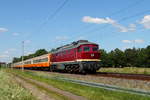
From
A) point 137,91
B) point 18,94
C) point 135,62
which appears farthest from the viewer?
point 135,62

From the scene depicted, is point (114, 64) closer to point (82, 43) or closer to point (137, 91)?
point (82, 43)

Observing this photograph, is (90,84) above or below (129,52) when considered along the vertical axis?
below

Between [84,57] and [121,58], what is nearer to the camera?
[84,57]

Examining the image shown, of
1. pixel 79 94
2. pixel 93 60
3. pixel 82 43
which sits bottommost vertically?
pixel 79 94

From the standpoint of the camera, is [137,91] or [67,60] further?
[67,60]

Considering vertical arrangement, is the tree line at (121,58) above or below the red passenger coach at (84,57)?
above

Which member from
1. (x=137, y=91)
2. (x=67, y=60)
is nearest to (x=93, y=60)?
(x=67, y=60)

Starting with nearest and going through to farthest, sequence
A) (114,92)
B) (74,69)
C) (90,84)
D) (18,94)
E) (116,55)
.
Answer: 1. (18,94)
2. (114,92)
3. (90,84)
4. (74,69)
5. (116,55)

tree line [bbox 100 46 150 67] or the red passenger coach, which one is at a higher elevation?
tree line [bbox 100 46 150 67]

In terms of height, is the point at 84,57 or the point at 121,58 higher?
the point at 121,58

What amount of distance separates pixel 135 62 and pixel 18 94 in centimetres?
10528

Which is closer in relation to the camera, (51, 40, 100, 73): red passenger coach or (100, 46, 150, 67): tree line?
(51, 40, 100, 73): red passenger coach

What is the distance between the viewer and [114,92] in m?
→ 13.5

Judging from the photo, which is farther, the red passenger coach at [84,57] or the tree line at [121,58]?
the tree line at [121,58]
